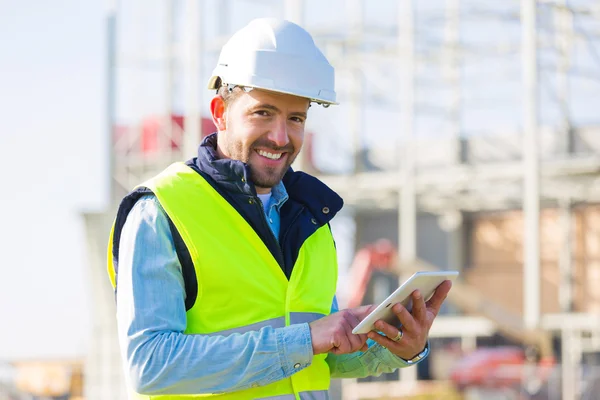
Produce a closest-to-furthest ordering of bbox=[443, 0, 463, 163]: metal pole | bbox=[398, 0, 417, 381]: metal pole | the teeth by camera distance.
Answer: the teeth
bbox=[398, 0, 417, 381]: metal pole
bbox=[443, 0, 463, 163]: metal pole

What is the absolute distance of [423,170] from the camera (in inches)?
704

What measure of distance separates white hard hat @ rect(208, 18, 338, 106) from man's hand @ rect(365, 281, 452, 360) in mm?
458

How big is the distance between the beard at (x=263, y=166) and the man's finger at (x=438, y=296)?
15.8 inches

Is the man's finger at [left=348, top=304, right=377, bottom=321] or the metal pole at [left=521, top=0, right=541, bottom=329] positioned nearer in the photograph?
the man's finger at [left=348, top=304, right=377, bottom=321]

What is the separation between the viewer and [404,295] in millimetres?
2072

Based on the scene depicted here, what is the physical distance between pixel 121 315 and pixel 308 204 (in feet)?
1.75

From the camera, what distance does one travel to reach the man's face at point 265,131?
7.07 ft

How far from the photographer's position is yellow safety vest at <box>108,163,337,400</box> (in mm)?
2096

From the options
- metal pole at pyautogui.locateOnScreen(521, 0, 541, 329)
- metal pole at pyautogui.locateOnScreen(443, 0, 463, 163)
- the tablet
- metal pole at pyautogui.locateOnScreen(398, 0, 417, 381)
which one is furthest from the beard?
metal pole at pyautogui.locateOnScreen(443, 0, 463, 163)

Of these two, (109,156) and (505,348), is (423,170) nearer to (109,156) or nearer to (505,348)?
(505,348)

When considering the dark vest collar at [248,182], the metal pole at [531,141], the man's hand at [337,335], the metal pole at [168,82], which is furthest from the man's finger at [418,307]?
the metal pole at [168,82]

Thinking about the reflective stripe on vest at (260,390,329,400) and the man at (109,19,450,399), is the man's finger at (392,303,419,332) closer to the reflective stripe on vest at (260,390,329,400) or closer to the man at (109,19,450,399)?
the man at (109,19,450,399)

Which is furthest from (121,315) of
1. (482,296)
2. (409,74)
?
(482,296)

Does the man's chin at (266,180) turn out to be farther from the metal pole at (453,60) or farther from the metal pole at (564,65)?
the metal pole at (453,60)
